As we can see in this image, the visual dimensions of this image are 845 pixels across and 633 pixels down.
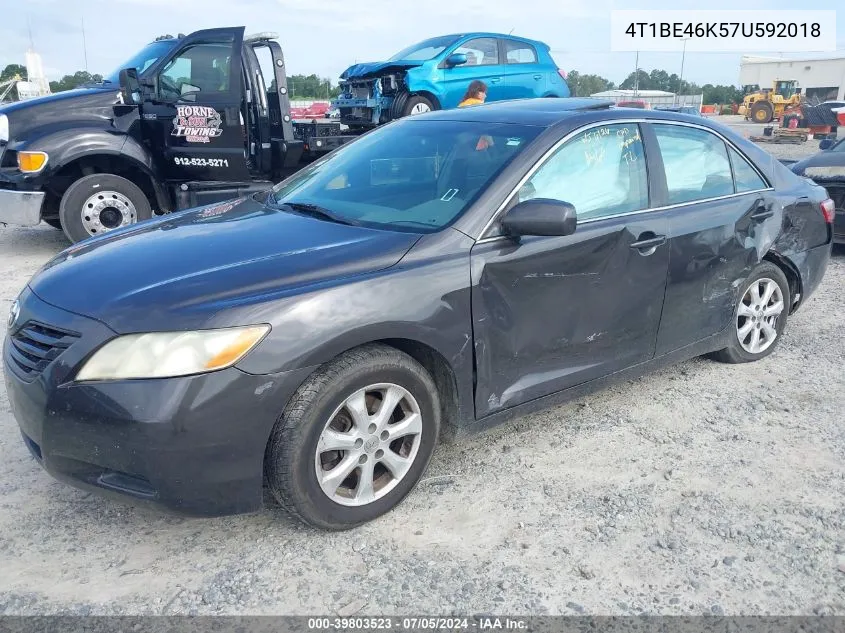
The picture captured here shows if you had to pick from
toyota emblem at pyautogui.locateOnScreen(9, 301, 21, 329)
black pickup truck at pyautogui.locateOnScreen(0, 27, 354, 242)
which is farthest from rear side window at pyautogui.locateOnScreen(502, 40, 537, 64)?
toyota emblem at pyautogui.locateOnScreen(9, 301, 21, 329)

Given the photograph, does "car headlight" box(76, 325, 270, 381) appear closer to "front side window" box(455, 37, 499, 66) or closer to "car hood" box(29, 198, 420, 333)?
"car hood" box(29, 198, 420, 333)

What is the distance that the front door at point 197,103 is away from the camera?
295 inches

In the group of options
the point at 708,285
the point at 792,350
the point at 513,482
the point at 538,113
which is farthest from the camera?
the point at 792,350

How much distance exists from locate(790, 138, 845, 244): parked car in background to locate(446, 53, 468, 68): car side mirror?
218 inches

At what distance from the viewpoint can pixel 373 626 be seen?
2359 millimetres

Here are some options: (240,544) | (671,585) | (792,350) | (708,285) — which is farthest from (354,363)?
(792,350)

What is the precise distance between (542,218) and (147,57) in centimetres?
664

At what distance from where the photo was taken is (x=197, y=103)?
752cm

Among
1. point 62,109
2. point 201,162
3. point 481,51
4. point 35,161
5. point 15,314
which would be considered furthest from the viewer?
point 481,51

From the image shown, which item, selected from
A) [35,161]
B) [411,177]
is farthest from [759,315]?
[35,161]

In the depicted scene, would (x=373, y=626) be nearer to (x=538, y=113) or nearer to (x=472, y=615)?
(x=472, y=615)

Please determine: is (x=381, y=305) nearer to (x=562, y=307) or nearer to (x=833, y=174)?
(x=562, y=307)

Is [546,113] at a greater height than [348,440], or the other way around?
[546,113]

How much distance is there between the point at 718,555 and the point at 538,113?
2162mm
